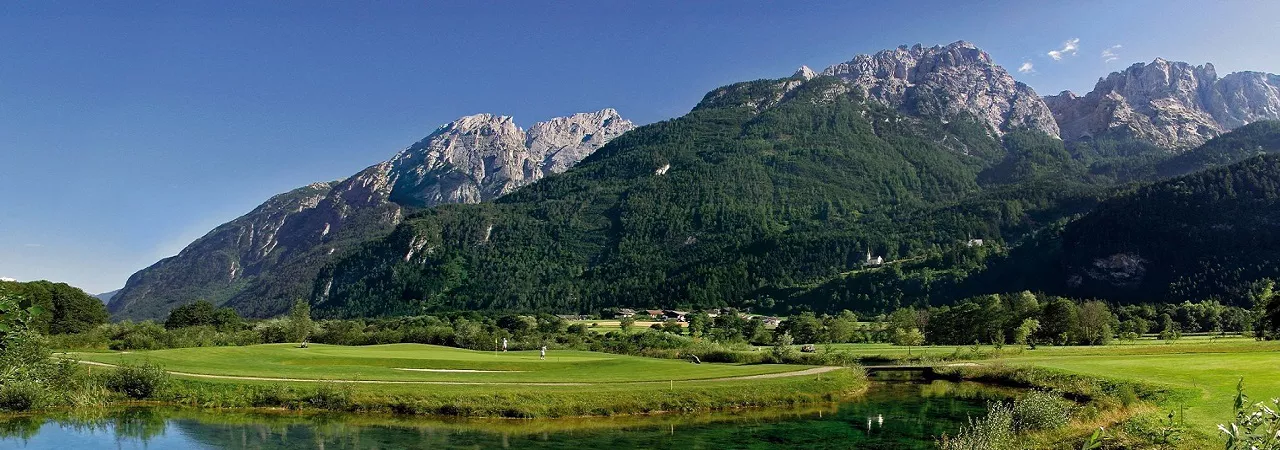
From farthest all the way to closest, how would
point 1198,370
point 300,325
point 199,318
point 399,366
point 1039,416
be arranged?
point 199,318 < point 300,325 < point 399,366 < point 1198,370 < point 1039,416

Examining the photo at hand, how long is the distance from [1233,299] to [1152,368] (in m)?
143

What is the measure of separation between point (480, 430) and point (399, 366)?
24.2 m

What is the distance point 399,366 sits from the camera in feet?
211

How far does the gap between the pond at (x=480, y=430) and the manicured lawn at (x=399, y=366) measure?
10.4m

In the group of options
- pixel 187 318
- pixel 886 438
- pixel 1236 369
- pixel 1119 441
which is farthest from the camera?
pixel 187 318

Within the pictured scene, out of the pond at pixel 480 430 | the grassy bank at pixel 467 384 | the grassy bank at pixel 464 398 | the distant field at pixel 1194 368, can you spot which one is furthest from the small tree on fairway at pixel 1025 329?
the grassy bank at pixel 464 398

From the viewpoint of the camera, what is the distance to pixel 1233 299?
164500 mm

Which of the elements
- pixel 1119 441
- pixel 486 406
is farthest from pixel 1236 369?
pixel 486 406

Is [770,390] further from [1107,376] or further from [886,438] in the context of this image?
[1107,376]

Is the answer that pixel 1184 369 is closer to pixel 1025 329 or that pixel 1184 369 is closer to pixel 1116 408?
pixel 1116 408

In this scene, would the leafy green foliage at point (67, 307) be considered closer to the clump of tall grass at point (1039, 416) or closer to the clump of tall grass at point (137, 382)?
the clump of tall grass at point (137, 382)

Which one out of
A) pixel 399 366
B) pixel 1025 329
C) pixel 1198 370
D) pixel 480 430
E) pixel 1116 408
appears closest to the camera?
pixel 1116 408

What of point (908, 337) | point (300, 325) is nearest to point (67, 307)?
point (300, 325)

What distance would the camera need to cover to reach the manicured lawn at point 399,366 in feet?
190
